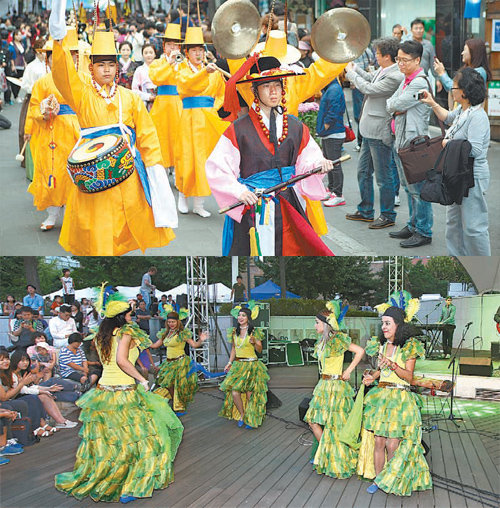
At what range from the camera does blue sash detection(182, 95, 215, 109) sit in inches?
289

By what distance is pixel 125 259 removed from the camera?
5.47 m

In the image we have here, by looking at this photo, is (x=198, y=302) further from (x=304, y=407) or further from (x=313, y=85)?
(x=313, y=85)

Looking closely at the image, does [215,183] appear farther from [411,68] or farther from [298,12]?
[298,12]

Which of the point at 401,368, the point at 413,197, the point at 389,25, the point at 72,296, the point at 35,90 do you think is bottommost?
the point at 401,368

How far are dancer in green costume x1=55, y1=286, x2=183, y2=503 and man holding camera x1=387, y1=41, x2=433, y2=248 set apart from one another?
2366mm

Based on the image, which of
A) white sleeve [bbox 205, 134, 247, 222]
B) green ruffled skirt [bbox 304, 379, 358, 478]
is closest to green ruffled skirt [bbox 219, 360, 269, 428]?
green ruffled skirt [bbox 304, 379, 358, 478]

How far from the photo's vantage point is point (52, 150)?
22.6 feet

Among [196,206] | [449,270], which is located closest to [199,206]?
[196,206]

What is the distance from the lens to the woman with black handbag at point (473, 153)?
4938 millimetres

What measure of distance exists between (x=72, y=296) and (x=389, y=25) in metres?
10.3

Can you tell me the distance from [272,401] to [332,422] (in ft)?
5.79

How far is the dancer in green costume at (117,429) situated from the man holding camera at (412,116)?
2.37m

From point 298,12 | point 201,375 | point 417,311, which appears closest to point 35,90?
point 201,375

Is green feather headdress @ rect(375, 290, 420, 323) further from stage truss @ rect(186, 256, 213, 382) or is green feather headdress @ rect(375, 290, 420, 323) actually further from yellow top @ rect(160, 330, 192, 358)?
yellow top @ rect(160, 330, 192, 358)
